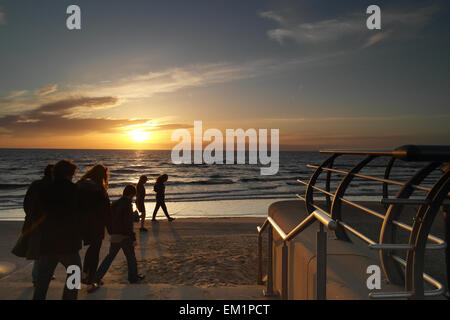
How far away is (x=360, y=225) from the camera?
4484 millimetres

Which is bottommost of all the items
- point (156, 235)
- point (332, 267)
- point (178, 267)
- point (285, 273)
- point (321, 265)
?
point (156, 235)

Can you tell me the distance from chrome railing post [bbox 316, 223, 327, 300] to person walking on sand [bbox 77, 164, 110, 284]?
2724 millimetres

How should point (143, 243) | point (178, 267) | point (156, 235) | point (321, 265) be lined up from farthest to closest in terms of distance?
point (156, 235)
point (143, 243)
point (178, 267)
point (321, 265)

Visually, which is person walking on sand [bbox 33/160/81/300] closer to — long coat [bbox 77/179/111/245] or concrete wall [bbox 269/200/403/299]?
long coat [bbox 77/179/111/245]

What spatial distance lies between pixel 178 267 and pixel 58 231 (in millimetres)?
3021

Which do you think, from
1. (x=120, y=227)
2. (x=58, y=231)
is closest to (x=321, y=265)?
(x=58, y=231)

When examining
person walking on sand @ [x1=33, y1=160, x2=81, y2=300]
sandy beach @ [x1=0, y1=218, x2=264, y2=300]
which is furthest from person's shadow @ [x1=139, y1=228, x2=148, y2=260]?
person walking on sand @ [x1=33, y1=160, x2=81, y2=300]

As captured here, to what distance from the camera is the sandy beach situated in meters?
4.17

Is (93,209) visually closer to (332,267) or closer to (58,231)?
(58,231)

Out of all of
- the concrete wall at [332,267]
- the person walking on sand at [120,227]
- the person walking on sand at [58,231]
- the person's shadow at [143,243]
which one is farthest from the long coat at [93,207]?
the person's shadow at [143,243]

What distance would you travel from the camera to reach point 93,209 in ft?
13.6

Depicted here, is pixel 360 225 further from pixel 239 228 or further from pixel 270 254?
pixel 239 228
